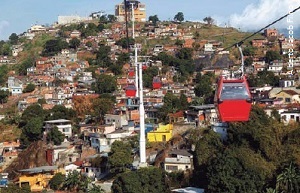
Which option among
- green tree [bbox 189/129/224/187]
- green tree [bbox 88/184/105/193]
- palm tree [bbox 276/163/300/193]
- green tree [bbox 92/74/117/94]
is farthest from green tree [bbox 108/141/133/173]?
green tree [bbox 92/74/117/94]

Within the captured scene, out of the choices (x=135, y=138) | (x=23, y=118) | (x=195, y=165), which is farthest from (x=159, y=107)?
(x=195, y=165)

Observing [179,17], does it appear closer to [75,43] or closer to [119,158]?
[75,43]

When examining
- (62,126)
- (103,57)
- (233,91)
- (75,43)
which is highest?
(75,43)

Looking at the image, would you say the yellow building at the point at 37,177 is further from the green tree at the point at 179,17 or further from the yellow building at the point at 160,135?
the green tree at the point at 179,17

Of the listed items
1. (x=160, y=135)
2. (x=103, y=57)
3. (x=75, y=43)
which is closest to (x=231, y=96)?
(x=160, y=135)

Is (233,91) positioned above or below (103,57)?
below

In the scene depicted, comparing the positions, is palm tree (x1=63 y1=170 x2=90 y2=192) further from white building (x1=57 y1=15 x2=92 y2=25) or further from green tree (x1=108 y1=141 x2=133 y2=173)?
white building (x1=57 y1=15 x2=92 y2=25)
